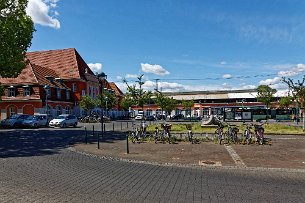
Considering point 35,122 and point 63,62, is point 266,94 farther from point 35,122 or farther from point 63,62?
point 35,122

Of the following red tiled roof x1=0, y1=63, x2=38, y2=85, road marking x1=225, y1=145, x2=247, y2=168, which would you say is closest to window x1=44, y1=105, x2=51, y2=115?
red tiled roof x1=0, y1=63, x2=38, y2=85

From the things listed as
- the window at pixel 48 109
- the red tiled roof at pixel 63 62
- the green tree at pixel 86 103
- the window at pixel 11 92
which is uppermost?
the red tiled roof at pixel 63 62

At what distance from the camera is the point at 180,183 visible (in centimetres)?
1000

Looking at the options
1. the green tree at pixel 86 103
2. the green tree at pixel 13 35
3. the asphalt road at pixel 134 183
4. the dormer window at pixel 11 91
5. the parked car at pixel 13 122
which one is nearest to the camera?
the asphalt road at pixel 134 183

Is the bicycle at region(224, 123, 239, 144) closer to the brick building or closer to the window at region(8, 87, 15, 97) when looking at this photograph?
the brick building

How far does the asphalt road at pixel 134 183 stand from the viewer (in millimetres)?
8180

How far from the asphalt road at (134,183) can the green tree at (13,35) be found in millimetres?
18828

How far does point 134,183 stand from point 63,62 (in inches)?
2471

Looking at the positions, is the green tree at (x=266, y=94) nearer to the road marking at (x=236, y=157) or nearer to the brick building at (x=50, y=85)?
the brick building at (x=50, y=85)

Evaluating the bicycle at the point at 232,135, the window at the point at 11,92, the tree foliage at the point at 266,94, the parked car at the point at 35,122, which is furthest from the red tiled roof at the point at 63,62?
the bicycle at the point at 232,135

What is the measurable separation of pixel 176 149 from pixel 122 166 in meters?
5.87

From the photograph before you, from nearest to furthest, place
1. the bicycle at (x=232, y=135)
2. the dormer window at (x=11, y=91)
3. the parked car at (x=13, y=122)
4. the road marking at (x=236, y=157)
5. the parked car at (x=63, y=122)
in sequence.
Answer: the road marking at (x=236, y=157)
the bicycle at (x=232, y=135)
the parked car at (x=13, y=122)
the parked car at (x=63, y=122)
the dormer window at (x=11, y=91)

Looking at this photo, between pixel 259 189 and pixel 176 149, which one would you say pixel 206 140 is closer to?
pixel 176 149

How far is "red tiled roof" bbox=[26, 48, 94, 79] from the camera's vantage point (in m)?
67.4
